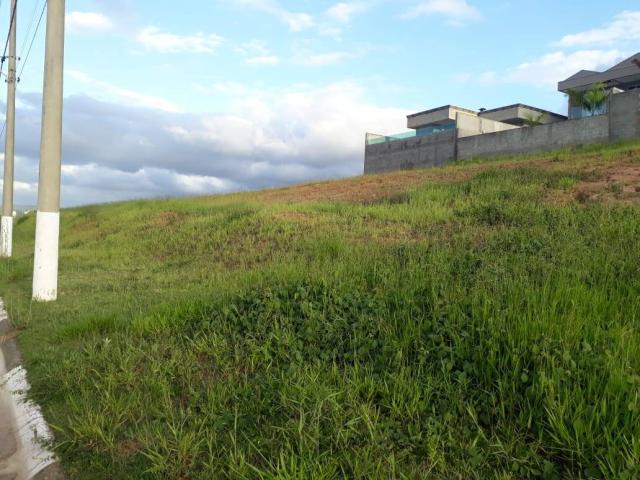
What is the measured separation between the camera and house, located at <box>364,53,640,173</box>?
2159 cm

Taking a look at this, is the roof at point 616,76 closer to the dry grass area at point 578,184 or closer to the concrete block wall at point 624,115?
the concrete block wall at point 624,115

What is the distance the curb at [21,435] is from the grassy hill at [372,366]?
0.10 meters

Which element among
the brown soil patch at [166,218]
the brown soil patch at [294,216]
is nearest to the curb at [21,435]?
the brown soil patch at [294,216]

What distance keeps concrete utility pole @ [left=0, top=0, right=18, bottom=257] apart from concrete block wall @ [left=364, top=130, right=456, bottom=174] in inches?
842

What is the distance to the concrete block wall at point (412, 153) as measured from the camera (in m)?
→ 29.6

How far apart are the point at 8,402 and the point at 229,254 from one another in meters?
6.26

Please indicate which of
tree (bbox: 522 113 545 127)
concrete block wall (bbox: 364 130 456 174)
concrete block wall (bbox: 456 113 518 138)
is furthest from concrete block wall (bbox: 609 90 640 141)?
concrete block wall (bbox: 364 130 456 174)

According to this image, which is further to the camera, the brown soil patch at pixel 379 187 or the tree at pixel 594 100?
the tree at pixel 594 100

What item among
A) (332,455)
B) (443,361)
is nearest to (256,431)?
(332,455)

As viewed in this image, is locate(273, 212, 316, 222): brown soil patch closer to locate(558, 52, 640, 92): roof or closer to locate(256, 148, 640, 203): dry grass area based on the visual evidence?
locate(256, 148, 640, 203): dry grass area

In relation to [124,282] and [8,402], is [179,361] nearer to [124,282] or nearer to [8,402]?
[8,402]

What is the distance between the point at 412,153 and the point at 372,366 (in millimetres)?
30104

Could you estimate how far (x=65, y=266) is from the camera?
11.2m

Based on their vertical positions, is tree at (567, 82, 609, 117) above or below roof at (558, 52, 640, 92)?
below
